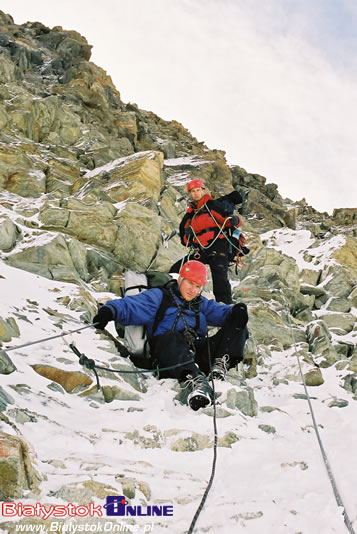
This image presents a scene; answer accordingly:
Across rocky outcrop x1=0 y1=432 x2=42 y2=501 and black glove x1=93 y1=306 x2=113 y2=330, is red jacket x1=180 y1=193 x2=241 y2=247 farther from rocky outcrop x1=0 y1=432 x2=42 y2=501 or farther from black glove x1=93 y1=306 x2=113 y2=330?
rocky outcrop x1=0 y1=432 x2=42 y2=501

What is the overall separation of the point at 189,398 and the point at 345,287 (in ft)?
43.1

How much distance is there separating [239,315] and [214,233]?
341cm

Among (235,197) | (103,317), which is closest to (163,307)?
(103,317)

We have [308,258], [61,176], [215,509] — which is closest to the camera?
[215,509]

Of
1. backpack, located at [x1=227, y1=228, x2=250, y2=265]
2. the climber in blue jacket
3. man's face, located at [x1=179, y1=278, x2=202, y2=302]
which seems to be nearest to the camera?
the climber in blue jacket

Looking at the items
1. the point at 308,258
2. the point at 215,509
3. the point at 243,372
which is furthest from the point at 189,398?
the point at 308,258

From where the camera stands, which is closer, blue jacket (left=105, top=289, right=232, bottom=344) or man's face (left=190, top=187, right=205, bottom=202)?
blue jacket (left=105, top=289, right=232, bottom=344)

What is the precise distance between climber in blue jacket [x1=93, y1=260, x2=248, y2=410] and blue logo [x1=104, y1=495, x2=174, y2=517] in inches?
83.8

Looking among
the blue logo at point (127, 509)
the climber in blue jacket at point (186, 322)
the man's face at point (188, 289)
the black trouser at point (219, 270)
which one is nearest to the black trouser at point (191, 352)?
the climber in blue jacket at point (186, 322)

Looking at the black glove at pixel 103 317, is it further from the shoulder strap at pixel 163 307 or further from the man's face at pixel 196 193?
the man's face at pixel 196 193

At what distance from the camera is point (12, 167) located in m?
16.8

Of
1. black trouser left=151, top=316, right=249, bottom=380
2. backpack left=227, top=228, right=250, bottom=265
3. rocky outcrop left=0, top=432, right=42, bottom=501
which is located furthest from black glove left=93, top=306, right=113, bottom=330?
backpack left=227, top=228, right=250, bottom=265

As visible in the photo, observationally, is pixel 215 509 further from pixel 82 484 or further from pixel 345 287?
pixel 345 287

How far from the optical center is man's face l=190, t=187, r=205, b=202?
8430 millimetres
